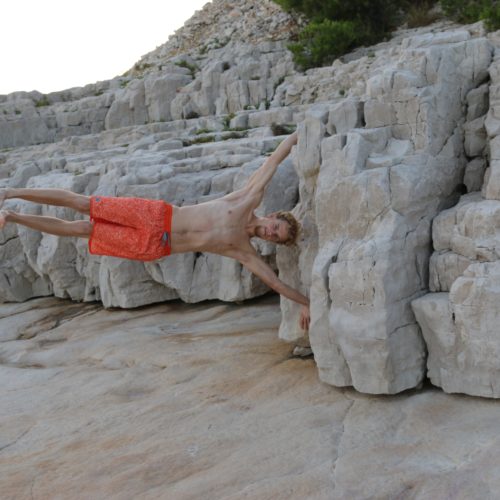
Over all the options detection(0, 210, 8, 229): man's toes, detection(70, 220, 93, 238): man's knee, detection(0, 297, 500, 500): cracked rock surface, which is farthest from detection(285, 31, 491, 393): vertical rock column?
detection(0, 210, 8, 229): man's toes

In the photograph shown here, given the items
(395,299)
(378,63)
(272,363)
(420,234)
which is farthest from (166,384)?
(378,63)

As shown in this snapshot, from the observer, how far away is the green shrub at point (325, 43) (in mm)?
16797

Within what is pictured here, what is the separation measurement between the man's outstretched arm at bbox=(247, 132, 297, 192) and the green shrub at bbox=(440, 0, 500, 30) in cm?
966

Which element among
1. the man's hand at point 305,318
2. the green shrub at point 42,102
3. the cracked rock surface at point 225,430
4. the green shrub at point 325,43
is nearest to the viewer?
the cracked rock surface at point 225,430

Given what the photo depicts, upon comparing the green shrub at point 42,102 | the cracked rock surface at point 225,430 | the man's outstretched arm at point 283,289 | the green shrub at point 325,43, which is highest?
the green shrub at point 325,43

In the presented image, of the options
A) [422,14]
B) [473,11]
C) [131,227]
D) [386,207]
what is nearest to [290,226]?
[386,207]

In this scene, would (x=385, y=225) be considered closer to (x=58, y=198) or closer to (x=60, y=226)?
(x=58, y=198)

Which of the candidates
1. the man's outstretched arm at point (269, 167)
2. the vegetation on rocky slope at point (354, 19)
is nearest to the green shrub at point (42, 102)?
the vegetation on rocky slope at point (354, 19)

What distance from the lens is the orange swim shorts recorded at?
242 inches

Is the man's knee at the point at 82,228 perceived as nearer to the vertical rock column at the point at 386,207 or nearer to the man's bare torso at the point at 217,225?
the man's bare torso at the point at 217,225

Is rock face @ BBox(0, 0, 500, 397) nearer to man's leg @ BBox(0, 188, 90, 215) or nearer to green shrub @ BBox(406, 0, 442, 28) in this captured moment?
man's leg @ BBox(0, 188, 90, 215)

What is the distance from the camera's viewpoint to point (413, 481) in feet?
11.7

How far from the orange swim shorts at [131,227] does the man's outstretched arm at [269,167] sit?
3.08 feet

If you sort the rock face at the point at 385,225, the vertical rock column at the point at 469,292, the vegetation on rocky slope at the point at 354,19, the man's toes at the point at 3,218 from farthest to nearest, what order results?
1. the vegetation on rocky slope at the point at 354,19
2. the man's toes at the point at 3,218
3. the rock face at the point at 385,225
4. the vertical rock column at the point at 469,292
